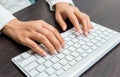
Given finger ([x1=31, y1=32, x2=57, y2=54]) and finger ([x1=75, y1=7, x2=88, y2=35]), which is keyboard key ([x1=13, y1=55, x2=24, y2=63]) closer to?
finger ([x1=31, y1=32, x2=57, y2=54])

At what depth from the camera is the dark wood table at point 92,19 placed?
1.86ft

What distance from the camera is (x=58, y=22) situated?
0.76 m

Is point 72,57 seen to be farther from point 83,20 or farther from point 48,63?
point 83,20

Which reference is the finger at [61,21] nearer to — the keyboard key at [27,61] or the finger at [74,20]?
the finger at [74,20]

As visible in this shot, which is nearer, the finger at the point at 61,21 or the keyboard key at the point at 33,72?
the keyboard key at the point at 33,72

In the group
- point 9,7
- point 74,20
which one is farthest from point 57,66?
point 9,7

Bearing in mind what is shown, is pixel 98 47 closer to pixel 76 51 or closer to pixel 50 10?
pixel 76 51

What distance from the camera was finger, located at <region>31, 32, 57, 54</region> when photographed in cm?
60

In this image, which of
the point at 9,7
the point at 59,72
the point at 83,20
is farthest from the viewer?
the point at 9,7

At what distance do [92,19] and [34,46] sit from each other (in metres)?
0.28

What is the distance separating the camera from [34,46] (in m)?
0.61

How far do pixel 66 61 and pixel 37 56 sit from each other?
9cm

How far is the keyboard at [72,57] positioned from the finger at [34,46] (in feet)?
0.04

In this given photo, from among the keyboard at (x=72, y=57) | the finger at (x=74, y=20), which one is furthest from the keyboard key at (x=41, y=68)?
the finger at (x=74, y=20)
